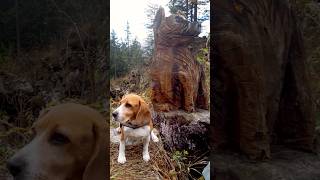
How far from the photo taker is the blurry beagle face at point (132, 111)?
10.6ft

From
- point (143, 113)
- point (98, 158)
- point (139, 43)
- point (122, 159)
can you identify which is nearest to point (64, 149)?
point (98, 158)

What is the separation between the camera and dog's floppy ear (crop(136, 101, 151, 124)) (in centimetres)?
330

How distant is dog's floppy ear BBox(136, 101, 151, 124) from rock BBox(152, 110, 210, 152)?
6 centimetres

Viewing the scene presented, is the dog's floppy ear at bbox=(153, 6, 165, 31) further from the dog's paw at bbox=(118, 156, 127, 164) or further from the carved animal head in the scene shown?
the dog's paw at bbox=(118, 156, 127, 164)

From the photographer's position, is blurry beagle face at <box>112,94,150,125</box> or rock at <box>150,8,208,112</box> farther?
rock at <box>150,8,208,112</box>

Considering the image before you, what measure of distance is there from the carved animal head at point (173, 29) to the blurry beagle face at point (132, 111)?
403mm

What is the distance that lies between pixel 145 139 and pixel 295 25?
50.8 inches

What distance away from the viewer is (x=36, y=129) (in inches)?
121

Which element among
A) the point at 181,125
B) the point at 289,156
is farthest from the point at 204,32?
the point at 289,156

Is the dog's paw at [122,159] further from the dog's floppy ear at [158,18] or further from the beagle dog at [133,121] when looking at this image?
the dog's floppy ear at [158,18]

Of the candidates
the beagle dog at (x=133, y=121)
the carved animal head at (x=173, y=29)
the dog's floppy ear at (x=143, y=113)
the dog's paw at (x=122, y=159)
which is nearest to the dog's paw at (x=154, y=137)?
the beagle dog at (x=133, y=121)

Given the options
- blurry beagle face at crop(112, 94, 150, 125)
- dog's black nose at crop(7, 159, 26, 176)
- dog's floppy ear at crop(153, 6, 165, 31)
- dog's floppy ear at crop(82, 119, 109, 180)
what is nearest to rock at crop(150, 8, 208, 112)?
dog's floppy ear at crop(153, 6, 165, 31)

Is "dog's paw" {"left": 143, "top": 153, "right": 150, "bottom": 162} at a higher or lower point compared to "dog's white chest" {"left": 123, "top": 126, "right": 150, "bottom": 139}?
lower

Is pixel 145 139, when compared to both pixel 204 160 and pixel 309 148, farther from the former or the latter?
pixel 309 148
